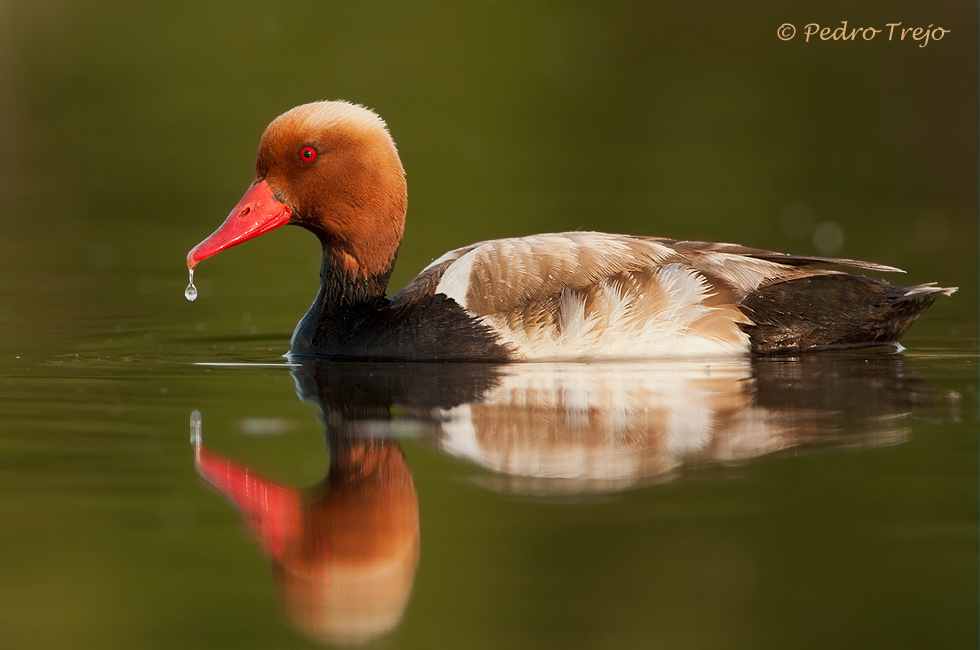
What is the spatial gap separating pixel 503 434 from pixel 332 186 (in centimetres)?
278

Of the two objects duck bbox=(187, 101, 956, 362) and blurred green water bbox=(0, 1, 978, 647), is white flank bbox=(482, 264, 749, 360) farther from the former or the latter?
blurred green water bbox=(0, 1, 978, 647)

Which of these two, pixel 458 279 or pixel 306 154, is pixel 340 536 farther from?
pixel 306 154

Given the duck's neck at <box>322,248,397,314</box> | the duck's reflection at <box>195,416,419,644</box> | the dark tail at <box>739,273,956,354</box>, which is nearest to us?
the duck's reflection at <box>195,416,419,644</box>

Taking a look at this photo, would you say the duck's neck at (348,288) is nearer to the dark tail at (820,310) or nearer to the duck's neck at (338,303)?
the duck's neck at (338,303)

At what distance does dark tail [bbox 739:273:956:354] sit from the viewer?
7.54 metres

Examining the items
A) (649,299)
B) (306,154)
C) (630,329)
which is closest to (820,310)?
(649,299)

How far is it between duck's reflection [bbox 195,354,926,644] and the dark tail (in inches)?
9.8

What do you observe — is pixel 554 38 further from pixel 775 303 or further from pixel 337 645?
pixel 337 645

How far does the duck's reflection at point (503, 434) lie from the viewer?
4.14 meters

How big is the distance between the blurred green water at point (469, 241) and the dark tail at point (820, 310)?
37 centimetres

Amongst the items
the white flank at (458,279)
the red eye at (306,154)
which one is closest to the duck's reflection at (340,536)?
the white flank at (458,279)

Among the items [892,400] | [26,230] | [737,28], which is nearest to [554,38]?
[737,28]

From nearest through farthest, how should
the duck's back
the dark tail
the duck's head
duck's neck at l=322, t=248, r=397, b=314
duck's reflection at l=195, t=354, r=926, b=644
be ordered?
duck's reflection at l=195, t=354, r=926, b=644
the duck's back
the dark tail
the duck's head
duck's neck at l=322, t=248, r=397, b=314

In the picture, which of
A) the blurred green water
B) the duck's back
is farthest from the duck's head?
the blurred green water
